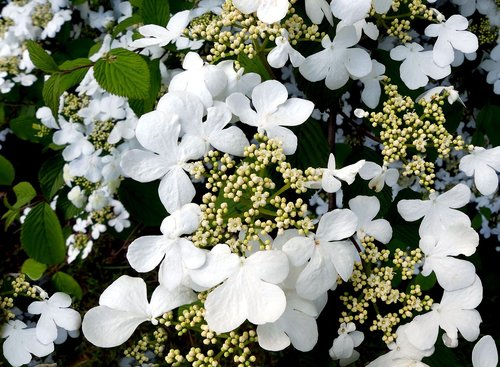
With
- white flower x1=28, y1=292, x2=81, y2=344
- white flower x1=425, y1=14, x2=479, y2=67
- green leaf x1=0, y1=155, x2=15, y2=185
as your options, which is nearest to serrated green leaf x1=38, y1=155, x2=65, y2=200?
green leaf x1=0, y1=155, x2=15, y2=185

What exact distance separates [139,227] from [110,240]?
257 millimetres

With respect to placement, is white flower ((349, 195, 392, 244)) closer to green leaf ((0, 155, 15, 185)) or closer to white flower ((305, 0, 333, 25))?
white flower ((305, 0, 333, 25))

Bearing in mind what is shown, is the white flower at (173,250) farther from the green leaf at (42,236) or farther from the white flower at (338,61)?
the green leaf at (42,236)

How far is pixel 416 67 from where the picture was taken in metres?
0.98

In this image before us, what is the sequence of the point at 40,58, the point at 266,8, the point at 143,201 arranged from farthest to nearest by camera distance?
the point at 143,201
the point at 40,58
the point at 266,8

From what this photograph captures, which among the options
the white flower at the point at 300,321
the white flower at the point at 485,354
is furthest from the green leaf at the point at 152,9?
the white flower at the point at 485,354

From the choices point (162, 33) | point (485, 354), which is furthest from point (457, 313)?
point (162, 33)

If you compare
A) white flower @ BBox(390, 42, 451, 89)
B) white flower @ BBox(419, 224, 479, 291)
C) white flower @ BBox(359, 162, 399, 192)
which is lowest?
white flower @ BBox(419, 224, 479, 291)

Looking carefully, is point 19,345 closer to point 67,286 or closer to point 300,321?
point 67,286

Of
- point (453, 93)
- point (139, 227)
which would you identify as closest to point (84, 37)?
point (139, 227)

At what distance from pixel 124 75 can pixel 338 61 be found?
35 cm

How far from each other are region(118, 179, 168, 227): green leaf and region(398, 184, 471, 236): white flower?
637 millimetres

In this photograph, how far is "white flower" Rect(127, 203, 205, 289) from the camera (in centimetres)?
71

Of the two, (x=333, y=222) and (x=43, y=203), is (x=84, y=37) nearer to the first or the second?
(x=43, y=203)
